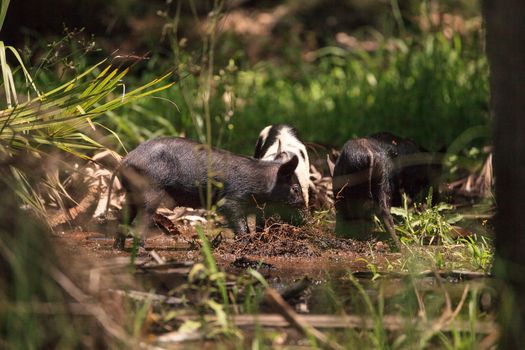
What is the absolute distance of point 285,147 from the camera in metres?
7.43

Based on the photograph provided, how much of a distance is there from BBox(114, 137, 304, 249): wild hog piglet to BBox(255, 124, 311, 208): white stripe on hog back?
0.09 metres

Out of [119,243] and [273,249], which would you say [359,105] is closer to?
[273,249]

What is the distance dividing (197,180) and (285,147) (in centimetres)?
113

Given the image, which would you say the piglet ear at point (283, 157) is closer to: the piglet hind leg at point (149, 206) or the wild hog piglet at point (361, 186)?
the wild hog piglet at point (361, 186)

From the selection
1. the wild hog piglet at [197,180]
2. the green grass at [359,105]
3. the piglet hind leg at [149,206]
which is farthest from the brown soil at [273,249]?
the green grass at [359,105]

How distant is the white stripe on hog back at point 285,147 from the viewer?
7.33 meters

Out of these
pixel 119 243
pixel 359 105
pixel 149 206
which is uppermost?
pixel 359 105

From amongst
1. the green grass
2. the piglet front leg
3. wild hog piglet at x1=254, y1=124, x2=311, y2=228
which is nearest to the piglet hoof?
the piglet front leg

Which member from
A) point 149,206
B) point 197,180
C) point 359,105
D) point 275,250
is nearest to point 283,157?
point 197,180

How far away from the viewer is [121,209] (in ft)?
23.1

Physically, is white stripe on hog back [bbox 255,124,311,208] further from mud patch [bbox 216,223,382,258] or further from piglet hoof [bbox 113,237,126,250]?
piglet hoof [bbox 113,237,126,250]

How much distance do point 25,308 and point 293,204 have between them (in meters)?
4.04

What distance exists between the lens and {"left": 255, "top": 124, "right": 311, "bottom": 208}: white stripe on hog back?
24.0 ft

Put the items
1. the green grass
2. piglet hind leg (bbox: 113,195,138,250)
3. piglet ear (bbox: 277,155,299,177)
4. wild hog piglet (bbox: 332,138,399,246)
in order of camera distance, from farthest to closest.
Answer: the green grass < piglet ear (bbox: 277,155,299,177) < wild hog piglet (bbox: 332,138,399,246) < piglet hind leg (bbox: 113,195,138,250)
